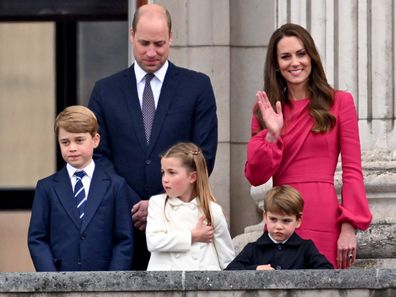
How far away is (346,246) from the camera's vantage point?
11062 mm

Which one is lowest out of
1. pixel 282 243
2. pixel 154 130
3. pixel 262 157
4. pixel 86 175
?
pixel 282 243

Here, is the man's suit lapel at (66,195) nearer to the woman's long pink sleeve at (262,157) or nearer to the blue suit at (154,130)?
the blue suit at (154,130)

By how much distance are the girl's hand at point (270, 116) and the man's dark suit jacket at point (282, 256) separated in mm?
524

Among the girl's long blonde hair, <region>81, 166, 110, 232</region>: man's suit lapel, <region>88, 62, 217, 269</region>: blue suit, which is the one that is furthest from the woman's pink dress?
<region>81, 166, 110, 232</region>: man's suit lapel

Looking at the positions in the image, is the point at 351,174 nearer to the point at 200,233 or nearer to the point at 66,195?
the point at 200,233

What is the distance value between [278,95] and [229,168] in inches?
122

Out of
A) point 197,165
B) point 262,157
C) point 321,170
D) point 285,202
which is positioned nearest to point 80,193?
point 197,165

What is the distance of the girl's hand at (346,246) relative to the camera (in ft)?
36.3

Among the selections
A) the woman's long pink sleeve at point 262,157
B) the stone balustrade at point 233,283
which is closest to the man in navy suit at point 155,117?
the woman's long pink sleeve at point 262,157

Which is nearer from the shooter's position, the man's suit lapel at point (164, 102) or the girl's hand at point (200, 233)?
the girl's hand at point (200, 233)

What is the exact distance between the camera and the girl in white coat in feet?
36.5

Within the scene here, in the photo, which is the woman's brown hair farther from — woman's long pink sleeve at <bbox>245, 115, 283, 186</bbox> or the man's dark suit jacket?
the man's dark suit jacket

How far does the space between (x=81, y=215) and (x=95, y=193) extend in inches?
5.5

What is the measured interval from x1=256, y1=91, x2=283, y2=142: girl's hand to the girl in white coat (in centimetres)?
45
